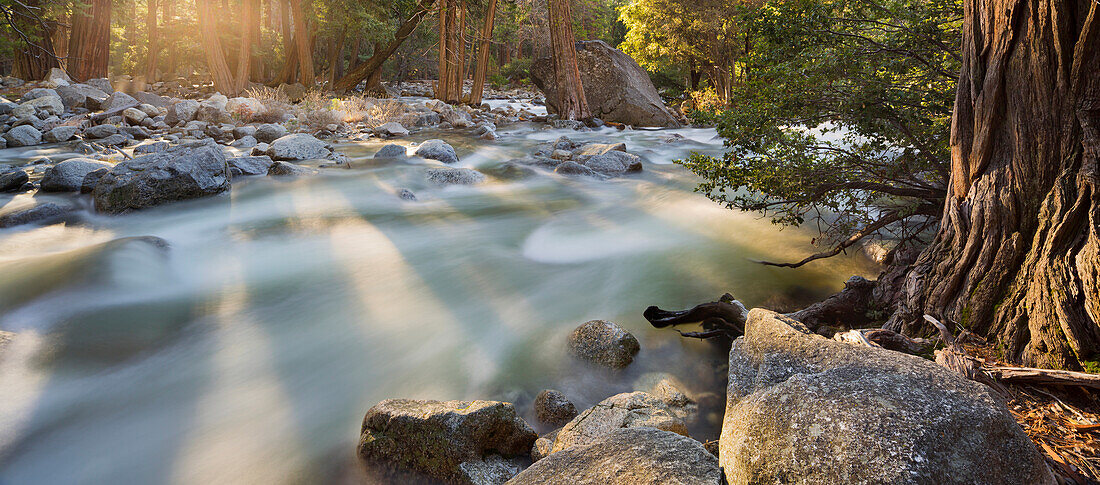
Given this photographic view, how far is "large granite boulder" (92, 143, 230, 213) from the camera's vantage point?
7.04 metres

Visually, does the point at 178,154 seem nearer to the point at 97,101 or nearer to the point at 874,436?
the point at 874,436

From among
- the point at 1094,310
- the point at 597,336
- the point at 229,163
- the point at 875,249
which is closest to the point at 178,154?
the point at 229,163

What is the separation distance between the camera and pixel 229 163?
9.20m

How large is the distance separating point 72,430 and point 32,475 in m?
0.38

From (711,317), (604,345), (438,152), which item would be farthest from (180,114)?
(711,317)

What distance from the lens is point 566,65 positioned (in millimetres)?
17219

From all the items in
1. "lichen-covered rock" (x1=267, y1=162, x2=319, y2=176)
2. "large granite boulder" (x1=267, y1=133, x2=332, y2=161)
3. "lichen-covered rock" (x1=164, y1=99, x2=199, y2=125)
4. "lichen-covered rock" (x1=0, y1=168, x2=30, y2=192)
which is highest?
"lichen-covered rock" (x1=164, y1=99, x2=199, y2=125)

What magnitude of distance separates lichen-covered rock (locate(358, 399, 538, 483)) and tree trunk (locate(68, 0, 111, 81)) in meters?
22.5

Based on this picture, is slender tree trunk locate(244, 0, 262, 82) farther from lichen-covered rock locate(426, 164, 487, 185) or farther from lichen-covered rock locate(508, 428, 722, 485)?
lichen-covered rock locate(508, 428, 722, 485)

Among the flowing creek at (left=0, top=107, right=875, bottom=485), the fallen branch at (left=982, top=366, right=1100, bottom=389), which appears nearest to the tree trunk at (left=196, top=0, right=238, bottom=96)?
the flowing creek at (left=0, top=107, right=875, bottom=485)

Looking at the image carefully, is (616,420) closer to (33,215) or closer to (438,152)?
(33,215)

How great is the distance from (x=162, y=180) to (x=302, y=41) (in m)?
13.9

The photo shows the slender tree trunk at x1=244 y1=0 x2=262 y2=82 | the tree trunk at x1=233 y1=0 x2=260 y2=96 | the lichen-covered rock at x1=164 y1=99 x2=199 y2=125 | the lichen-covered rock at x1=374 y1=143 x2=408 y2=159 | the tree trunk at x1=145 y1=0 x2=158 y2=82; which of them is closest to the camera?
the lichen-covered rock at x1=374 y1=143 x2=408 y2=159

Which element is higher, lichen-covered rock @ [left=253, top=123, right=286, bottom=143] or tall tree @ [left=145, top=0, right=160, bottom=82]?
tall tree @ [left=145, top=0, right=160, bottom=82]
